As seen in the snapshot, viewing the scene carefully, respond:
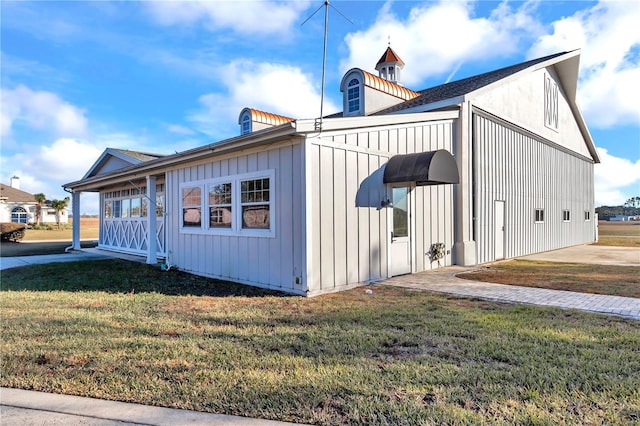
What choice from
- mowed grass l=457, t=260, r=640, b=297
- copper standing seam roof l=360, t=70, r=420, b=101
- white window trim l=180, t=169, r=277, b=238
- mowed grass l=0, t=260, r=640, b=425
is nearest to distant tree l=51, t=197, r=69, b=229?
white window trim l=180, t=169, r=277, b=238

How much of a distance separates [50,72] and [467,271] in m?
12.8

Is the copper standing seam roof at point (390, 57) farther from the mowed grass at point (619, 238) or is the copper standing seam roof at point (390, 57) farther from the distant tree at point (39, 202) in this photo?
the distant tree at point (39, 202)

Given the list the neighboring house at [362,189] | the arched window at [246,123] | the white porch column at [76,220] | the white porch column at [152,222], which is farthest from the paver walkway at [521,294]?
the white porch column at [76,220]

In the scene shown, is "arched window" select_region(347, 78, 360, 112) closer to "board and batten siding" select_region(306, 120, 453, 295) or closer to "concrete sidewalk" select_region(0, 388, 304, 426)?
"board and batten siding" select_region(306, 120, 453, 295)

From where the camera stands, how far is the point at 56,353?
391 centimetres

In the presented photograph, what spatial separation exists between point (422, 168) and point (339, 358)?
4.80 m

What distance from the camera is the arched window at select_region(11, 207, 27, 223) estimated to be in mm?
38375

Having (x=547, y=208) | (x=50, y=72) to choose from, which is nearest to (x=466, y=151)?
(x=547, y=208)

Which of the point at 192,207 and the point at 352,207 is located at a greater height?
the point at 192,207

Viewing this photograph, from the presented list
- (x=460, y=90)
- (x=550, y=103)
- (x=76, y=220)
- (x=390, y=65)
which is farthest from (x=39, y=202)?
(x=550, y=103)

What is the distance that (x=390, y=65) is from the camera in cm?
1565

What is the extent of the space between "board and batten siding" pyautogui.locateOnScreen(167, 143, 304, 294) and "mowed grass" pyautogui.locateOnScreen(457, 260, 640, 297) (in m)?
4.46

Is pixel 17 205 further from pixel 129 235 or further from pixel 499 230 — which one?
pixel 499 230

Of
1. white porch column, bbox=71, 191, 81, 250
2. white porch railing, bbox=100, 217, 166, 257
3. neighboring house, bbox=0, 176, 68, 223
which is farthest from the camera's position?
neighboring house, bbox=0, 176, 68, 223
